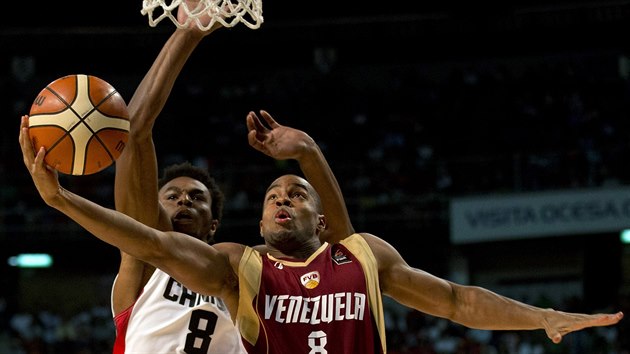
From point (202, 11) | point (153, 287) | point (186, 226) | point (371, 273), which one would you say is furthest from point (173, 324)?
point (202, 11)

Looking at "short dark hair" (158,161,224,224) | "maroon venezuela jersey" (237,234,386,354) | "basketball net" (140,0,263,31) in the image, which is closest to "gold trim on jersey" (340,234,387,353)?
"maroon venezuela jersey" (237,234,386,354)

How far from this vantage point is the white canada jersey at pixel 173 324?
4324 millimetres

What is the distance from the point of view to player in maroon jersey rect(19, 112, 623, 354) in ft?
13.4

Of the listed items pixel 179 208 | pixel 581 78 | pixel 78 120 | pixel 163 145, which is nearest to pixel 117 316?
pixel 179 208

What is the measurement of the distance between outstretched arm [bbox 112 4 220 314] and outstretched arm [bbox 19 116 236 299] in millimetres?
319

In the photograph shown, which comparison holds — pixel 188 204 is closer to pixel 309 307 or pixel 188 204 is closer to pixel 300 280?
pixel 300 280

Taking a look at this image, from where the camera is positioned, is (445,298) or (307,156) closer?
(445,298)

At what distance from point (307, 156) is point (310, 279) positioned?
0.78 m

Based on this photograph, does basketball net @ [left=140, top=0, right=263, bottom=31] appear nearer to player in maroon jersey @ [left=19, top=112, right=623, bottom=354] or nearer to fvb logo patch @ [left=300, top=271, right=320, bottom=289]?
→ player in maroon jersey @ [left=19, top=112, right=623, bottom=354]

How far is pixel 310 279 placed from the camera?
4.43 metres

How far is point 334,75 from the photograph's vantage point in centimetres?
1952

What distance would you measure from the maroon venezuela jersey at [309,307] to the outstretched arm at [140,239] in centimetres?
14

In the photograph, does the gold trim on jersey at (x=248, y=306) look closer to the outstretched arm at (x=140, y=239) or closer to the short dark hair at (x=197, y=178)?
the outstretched arm at (x=140, y=239)

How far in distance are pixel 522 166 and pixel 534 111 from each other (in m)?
2.24
